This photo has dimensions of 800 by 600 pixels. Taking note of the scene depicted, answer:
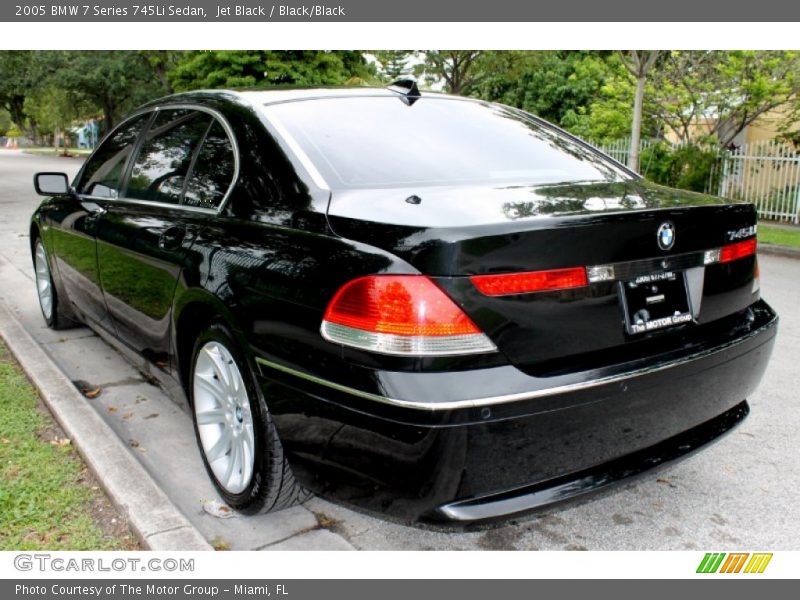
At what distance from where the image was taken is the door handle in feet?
9.91

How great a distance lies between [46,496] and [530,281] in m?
2.19

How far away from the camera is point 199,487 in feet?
10.2

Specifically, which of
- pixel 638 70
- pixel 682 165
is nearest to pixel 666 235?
pixel 638 70

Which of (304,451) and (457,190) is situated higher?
(457,190)

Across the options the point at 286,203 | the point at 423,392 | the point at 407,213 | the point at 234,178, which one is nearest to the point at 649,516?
the point at 423,392

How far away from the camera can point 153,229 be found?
3281 mm

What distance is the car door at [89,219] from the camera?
404 centimetres

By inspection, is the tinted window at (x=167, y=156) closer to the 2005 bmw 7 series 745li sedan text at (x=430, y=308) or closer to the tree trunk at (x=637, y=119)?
the 2005 bmw 7 series 745li sedan text at (x=430, y=308)

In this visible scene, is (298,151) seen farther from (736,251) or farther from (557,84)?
(557,84)

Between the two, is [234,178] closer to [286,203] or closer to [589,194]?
[286,203]

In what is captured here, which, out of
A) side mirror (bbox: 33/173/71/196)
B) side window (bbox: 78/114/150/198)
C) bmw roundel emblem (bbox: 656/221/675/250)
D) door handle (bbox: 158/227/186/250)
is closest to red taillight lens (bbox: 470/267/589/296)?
bmw roundel emblem (bbox: 656/221/675/250)

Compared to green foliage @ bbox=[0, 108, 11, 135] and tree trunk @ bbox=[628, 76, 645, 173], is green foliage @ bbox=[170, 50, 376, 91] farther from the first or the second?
green foliage @ bbox=[0, 108, 11, 135]

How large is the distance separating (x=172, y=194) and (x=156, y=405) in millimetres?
1345

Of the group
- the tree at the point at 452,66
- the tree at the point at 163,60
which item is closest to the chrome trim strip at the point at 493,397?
the tree at the point at 452,66
